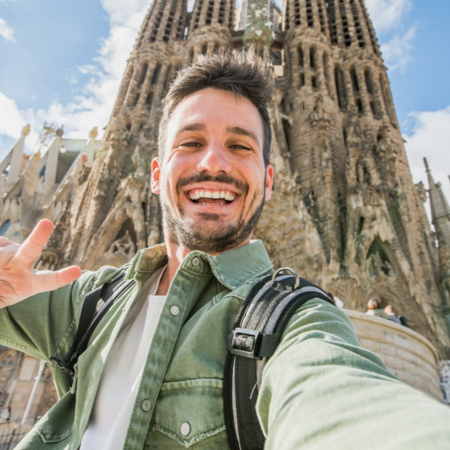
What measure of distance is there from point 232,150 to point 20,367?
43.1 feet

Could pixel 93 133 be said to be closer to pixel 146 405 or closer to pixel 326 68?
pixel 326 68

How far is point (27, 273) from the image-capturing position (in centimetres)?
110

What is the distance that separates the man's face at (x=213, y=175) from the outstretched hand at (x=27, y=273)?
0.51 m

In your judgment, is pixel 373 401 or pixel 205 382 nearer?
pixel 373 401

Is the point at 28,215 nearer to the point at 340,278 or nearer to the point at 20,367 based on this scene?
the point at 20,367

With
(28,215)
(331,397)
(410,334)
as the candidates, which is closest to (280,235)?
(410,334)

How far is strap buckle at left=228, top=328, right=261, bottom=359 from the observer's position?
91 centimetres

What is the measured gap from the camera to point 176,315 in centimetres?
113

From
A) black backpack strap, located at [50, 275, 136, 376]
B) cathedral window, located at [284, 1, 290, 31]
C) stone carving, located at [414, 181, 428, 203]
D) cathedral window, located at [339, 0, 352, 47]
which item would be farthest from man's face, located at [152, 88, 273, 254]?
cathedral window, located at [284, 1, 290, 31]

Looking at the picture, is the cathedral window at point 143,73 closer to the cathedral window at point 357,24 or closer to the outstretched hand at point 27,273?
the cathedral window at point 357,24

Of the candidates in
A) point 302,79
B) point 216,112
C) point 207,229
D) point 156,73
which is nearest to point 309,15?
point 302,79

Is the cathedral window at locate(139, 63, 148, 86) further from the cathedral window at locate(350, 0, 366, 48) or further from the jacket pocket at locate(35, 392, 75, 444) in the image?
the jacket pocket at locate(35, 392, 75, 444)

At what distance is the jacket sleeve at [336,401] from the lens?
54cm

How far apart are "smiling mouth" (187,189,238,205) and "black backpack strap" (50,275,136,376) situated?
0.40 metres
